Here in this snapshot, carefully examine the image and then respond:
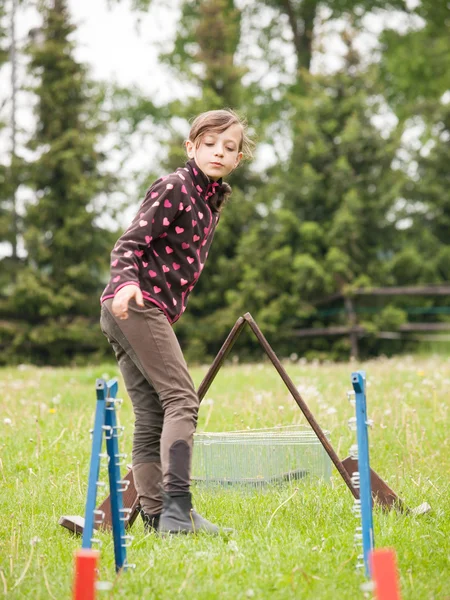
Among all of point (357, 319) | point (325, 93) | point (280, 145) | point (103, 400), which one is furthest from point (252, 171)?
point (103, 400)

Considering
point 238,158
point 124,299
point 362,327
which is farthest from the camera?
point 362,327

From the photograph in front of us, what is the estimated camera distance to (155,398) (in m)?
3.27

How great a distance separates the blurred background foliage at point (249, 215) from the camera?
1465 cm

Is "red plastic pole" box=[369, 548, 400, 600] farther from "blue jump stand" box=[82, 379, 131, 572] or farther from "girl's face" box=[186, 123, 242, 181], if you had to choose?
"girl's face" box=[186, 123, 242, 181]

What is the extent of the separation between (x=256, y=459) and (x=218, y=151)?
1.45 metres

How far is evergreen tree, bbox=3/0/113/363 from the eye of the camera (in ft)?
49.1

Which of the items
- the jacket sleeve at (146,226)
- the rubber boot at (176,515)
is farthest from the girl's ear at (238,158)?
the rubber boot at (176,515)

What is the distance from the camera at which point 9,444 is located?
469 cm

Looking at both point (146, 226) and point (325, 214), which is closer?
point (146, 226)

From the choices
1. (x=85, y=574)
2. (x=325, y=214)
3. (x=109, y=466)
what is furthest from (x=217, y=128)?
(x=325, y=214)

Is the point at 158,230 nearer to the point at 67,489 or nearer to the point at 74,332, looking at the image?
the point at 67,489

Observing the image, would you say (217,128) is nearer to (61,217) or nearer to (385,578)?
(385,578)

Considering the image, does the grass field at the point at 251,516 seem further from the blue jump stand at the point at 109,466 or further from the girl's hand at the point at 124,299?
the girl's hand at the point at 124,299

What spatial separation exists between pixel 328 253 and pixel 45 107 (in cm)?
607
